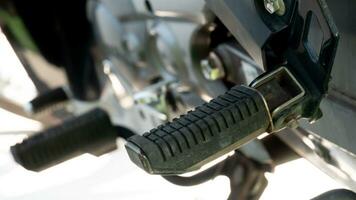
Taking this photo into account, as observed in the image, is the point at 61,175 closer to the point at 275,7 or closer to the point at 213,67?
the point at 213,67

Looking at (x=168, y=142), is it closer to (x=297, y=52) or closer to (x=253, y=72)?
(x=297, y=52)

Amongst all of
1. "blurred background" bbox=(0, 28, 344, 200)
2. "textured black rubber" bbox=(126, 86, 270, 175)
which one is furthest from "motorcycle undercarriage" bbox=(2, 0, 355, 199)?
"blurred background" bbox=(0, 28, 344, 200)

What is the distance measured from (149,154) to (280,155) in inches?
13.8

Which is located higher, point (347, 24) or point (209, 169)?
point (347, 24)

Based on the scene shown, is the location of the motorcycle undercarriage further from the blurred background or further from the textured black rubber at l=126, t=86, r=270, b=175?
the blurred background

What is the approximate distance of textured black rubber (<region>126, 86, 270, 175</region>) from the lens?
1.60ft

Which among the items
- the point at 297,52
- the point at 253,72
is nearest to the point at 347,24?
the point at 297,52

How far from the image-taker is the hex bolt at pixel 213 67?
810mm

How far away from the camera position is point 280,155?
802 mm

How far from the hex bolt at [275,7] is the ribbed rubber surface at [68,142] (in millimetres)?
432

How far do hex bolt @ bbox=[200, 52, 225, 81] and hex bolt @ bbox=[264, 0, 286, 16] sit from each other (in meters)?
0.27

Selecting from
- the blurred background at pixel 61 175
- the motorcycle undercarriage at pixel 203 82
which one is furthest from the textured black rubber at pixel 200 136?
the blurred background at pixel 61 175

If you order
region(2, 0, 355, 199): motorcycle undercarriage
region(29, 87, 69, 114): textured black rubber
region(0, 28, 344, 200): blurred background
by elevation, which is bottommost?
region(0, 28, 344, 200): blurred background

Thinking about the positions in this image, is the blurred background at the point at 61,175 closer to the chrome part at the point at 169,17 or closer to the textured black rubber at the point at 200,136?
the chrome part at the point at 169,17
